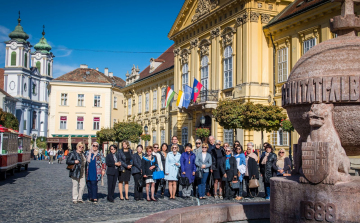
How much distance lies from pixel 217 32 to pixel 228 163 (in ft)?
65.8

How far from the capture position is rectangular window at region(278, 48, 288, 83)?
2620 cm

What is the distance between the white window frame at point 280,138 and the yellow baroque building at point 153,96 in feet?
47.4

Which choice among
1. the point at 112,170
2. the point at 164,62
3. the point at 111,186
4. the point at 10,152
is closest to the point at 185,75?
the point at 164,62

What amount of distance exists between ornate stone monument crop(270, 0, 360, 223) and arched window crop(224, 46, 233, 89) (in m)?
23.3

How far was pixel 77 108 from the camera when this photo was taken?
214 feet

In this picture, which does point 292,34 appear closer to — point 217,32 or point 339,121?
point 217,32

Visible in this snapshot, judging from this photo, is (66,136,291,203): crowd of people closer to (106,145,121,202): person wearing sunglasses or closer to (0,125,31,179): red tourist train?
(106,145,121,202): person wearing sunglasses

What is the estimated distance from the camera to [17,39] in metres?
76.1

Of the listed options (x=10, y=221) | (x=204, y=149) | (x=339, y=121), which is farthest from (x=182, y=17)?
(x=339, y=121)

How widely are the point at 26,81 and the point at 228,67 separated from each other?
55757 millimetres

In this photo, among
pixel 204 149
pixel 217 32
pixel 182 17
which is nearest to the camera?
pixel 204 149

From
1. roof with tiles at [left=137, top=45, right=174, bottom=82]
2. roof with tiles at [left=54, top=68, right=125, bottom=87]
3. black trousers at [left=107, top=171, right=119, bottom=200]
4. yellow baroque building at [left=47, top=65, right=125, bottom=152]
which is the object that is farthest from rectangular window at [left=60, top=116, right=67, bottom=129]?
black trousers at [left=107, top=171, right=119, bottom=200]

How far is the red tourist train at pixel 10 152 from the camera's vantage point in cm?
1952

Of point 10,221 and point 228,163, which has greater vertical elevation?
point 228,163
